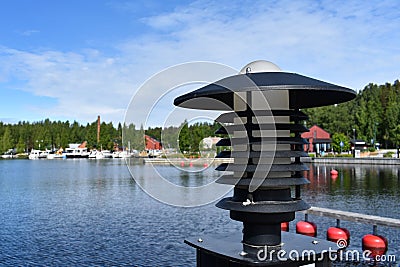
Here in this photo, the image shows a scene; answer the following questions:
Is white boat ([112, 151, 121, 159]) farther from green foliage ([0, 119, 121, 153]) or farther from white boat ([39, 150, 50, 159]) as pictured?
white boat ([39, 150, 50, 159])

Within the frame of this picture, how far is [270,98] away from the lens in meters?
4.52

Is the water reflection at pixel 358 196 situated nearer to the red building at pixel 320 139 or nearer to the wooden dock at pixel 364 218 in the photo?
the wooden dock at pixel 364 218

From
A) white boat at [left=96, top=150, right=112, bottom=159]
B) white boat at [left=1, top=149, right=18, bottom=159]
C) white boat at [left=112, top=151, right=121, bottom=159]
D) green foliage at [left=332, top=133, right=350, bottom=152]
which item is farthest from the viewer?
white boat at [left=1, top=149, right=18, bottom=159]

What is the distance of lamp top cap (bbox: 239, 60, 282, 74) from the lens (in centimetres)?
468

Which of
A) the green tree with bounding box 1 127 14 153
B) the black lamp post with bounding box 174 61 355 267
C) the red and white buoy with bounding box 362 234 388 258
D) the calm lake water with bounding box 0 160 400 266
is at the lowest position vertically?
the calm lake water with bounding box 0 160 400 266

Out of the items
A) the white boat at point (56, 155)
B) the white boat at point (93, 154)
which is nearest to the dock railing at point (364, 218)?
the white boat at point (93, 154)

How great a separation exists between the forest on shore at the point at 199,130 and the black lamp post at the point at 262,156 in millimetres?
624

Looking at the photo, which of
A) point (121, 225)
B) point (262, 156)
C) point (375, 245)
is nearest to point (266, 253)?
point (262, 156)

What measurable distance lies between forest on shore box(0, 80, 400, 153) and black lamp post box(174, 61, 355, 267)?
624 millimetres

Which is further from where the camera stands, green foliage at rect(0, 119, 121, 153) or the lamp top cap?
green foliage at rect(0, 119, 121, 153)

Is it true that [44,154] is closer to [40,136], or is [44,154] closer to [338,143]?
[40,136]

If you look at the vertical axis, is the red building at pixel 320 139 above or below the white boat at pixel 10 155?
above

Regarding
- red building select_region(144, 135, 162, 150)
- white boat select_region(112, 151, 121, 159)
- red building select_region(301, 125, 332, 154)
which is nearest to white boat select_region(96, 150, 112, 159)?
white boat select_region(112, 151, 121, 159)

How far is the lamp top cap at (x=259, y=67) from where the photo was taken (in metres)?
4.68
